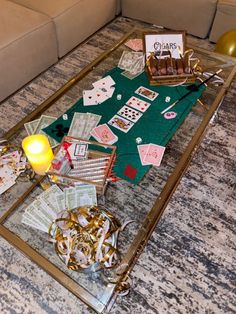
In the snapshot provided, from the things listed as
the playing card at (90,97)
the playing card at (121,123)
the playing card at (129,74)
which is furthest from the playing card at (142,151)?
the playing card at (129,74)

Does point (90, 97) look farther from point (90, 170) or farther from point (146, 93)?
point (90, 170)

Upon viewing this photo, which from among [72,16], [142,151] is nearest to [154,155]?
[142,151]

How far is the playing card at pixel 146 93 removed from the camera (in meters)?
1.61

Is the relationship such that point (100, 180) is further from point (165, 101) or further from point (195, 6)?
point (195, 6)

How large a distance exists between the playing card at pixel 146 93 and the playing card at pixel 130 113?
0.13 m

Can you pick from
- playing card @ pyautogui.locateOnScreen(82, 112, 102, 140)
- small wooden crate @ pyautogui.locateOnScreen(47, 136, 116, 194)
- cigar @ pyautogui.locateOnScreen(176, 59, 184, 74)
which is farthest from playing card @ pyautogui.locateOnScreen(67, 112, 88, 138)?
cigar @ pyautogui.locateOnScreen(176, 59, 184, 74)

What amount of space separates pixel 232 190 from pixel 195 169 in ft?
0.72

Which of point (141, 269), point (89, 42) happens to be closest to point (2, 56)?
point (89, 42)

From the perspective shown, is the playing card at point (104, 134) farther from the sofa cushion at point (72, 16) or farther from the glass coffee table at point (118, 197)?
the sofa cushion at point (72, 16)

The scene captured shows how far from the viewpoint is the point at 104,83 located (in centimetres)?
169

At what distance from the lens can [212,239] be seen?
1.35m

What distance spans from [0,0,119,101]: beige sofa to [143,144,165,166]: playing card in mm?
1073

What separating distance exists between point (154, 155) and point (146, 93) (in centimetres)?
41

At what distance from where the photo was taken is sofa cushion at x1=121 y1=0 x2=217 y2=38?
223 cm
